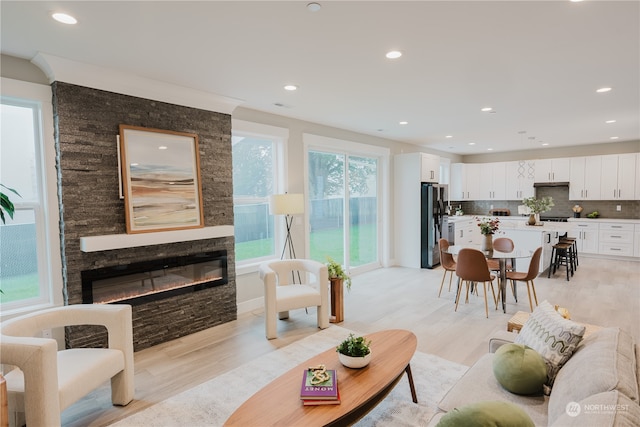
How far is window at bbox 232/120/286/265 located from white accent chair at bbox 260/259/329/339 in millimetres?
744

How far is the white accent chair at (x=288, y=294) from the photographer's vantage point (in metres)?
3.55

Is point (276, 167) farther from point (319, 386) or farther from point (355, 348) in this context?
point (319, 386)

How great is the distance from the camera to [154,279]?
11.6ft

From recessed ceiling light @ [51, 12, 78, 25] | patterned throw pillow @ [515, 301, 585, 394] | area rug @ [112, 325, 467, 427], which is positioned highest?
recessed ceiling light @ [51, 12, 78, 25]

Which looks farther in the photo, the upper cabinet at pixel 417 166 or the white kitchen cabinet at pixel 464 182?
the white kitchen cabinet at pixel 464 182

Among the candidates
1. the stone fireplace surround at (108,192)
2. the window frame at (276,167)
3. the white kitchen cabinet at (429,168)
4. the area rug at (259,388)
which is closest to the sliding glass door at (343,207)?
the window frame at (276,167)

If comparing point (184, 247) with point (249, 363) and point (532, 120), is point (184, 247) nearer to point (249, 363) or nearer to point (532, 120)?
point (249, 363)

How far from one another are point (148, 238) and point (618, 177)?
914 centimetres

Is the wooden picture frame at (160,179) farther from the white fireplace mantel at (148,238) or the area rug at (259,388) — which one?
the area rug at (259,388)

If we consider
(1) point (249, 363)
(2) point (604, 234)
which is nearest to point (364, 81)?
(1) point (249, 363)

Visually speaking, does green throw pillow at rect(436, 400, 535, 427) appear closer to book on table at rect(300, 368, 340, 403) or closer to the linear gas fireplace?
book on table at rect(300, 368, 340, 403)

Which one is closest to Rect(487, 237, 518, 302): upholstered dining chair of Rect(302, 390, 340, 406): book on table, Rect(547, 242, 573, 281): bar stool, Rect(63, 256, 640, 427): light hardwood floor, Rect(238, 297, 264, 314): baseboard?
Rect(63, 256, 640, 427): light hardwood floor

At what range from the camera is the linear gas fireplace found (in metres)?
3.15

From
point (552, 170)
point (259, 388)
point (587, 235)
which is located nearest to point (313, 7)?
point (259, 388)
